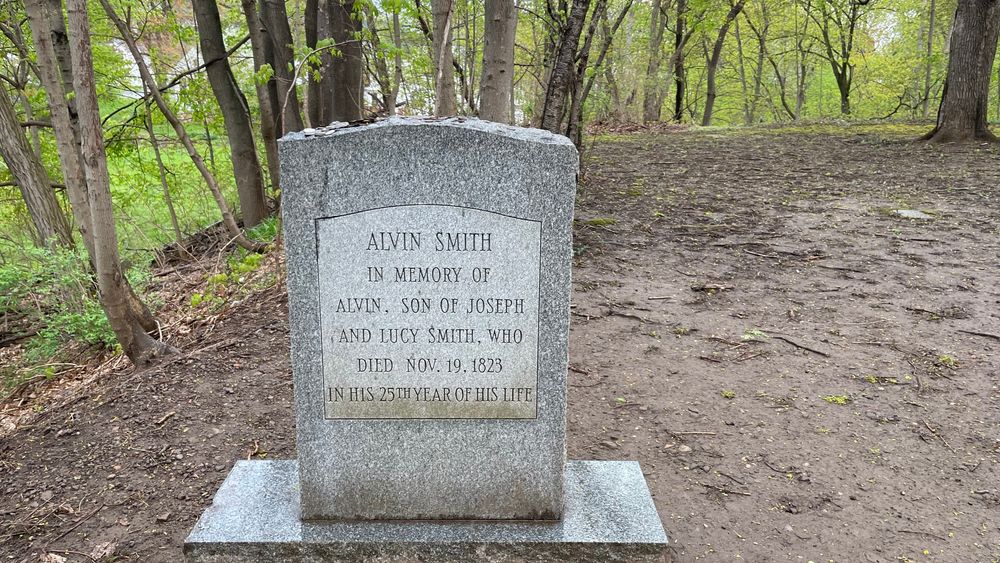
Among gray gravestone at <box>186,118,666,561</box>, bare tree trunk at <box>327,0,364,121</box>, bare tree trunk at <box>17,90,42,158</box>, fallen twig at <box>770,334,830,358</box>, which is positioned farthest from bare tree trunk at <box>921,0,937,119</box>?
bare tree trunk at <box>17,90,42,158</box>

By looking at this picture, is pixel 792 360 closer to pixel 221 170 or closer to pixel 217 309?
pixel 217 309

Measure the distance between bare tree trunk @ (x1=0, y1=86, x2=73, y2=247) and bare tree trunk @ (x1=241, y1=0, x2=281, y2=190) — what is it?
243cm

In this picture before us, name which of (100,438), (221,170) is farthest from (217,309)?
(221,170)

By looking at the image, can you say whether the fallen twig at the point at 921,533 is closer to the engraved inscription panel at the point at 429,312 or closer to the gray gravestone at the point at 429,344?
the gray gravestone at the point at 429,344

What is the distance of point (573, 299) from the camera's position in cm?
571

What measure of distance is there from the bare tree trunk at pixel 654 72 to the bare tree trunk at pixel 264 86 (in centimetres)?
1179

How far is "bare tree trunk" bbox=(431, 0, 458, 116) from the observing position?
5801 mm

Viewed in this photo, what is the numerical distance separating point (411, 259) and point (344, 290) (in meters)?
0.28

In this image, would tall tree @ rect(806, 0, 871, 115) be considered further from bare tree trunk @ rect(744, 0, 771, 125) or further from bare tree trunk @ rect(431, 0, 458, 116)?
bare tree trunk @ rect(431, 0, 458, 116)

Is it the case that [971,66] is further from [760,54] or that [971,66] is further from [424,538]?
[760,54]

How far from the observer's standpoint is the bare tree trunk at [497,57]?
580 centimetres

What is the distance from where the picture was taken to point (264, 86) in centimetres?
803

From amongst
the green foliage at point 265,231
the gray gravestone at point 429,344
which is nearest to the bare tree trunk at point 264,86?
the green foliage at point 265,231

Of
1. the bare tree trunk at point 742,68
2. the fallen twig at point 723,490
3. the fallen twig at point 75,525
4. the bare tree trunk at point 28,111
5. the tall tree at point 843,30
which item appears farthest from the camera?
the bare tree trunk at point 742,68
